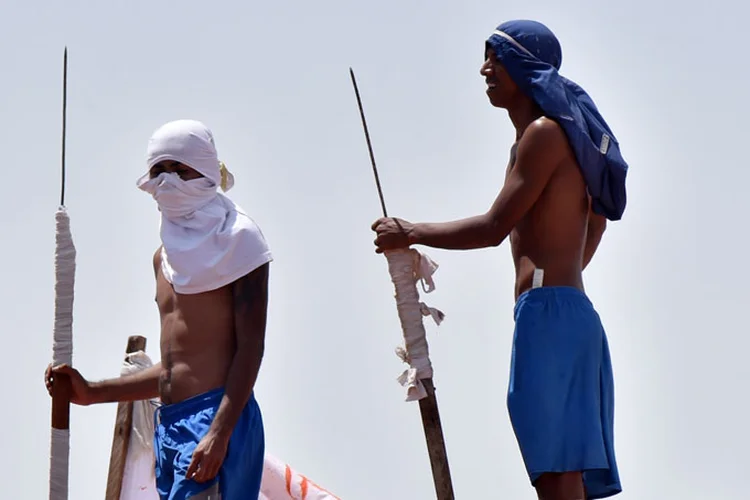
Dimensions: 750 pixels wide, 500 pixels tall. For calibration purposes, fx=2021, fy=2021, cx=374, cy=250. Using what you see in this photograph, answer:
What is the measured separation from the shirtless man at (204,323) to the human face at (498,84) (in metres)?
1.35

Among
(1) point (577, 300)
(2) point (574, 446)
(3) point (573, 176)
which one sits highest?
(3) point (573, 176)

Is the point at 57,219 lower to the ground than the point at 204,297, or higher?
higher

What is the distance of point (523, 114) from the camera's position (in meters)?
9.70

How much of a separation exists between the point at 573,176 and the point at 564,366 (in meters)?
0.91

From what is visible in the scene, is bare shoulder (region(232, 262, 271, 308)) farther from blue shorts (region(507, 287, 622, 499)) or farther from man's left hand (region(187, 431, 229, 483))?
blue shorts (region(507, 287, 622, 499))

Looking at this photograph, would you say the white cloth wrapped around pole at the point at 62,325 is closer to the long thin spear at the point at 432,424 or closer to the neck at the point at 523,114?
the long thin spear at the point at 432,424

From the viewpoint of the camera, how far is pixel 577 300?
9.42 meters

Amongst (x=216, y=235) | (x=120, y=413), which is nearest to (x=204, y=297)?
(x=216, y=235)

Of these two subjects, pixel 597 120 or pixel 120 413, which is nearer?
pixel 597 120

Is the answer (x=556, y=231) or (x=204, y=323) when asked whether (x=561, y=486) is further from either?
(x=204, y=323)

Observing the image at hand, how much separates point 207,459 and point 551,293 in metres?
1.78

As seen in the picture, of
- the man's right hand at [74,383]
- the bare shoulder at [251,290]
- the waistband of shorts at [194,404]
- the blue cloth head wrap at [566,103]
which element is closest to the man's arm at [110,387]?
the man's right hand at [74,383]

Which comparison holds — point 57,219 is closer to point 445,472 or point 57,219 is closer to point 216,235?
point 216,235

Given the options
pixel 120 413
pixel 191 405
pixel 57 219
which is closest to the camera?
pixel 191 405
